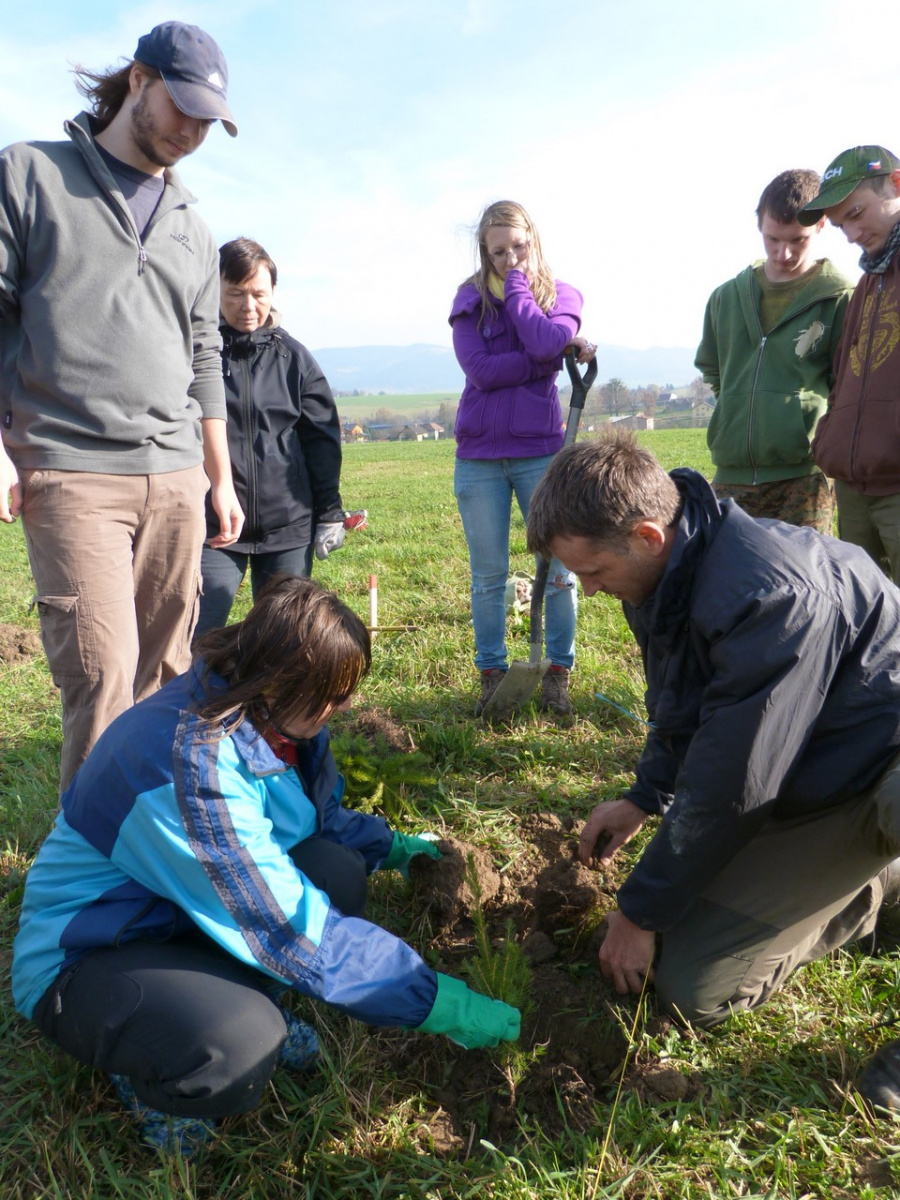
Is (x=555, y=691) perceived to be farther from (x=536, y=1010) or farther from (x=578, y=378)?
(x=536, y=1010)

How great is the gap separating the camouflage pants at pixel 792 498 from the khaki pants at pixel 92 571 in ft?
8.89

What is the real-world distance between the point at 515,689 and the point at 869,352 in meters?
2.11

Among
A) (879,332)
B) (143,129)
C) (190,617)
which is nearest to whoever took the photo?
(143,129)

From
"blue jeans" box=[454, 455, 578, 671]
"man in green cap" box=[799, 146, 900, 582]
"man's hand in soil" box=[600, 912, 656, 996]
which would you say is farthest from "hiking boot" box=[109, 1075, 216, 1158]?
"man in green cap" box=[799, 146, 900, 582]

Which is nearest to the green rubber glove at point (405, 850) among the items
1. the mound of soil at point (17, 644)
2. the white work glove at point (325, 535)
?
the white work glove at point (325, 535)

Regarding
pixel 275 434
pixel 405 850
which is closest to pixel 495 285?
pixel 275 434

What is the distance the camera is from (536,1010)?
2330 millimetres

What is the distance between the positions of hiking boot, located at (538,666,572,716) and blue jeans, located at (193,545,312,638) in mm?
1302

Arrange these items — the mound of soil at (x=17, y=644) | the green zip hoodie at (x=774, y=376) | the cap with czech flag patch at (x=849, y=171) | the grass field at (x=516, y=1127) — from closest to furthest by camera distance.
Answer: the grass field at (x=516, y=1127)
the cap with czech flag patch at (x=849, y=171)
the green zip hoodie at (x=774, y=376)
the mound of soil at (x=17, y=644)

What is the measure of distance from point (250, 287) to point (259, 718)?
234 cm

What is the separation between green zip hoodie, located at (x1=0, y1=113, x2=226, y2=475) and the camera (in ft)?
8.36

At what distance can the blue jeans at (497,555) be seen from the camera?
4.09 m

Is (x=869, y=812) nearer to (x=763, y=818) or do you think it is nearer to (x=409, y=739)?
(x=763, y=818)

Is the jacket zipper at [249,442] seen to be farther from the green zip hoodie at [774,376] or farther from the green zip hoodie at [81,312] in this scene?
the green zip hoodie at [774,376]
